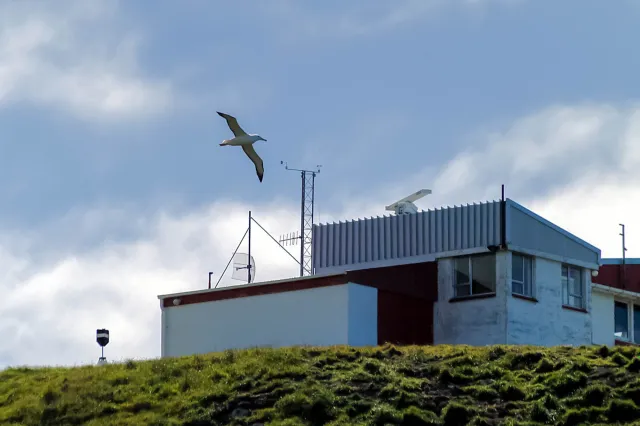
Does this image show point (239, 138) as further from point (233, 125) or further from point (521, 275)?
point (521, 275)

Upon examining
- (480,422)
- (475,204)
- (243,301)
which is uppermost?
(475,204)

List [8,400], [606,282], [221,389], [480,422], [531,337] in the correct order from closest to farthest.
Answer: [480,422] → [221,389] → [8,400] → [531,337] → [606,282]

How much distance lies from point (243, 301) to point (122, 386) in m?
7.38

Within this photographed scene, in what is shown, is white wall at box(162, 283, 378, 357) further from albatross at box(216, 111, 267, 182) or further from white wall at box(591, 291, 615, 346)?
white wall at box(591, 291, 615, 346)

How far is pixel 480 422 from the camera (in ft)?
81.0

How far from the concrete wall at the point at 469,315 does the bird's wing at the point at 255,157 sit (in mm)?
5315

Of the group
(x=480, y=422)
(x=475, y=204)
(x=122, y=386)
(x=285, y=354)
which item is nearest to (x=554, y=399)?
(x=480, y=422)

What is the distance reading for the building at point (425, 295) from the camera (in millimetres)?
34312

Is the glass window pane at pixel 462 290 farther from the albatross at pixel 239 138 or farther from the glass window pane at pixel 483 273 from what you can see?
the albatross at pixel 239 138

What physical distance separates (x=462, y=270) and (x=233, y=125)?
7114 mm

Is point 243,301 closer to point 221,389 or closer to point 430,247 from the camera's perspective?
point 430,247

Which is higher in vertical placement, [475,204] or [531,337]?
[475,204]

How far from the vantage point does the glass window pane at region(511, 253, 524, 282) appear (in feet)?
117

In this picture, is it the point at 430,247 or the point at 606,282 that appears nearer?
the point at 430,247
